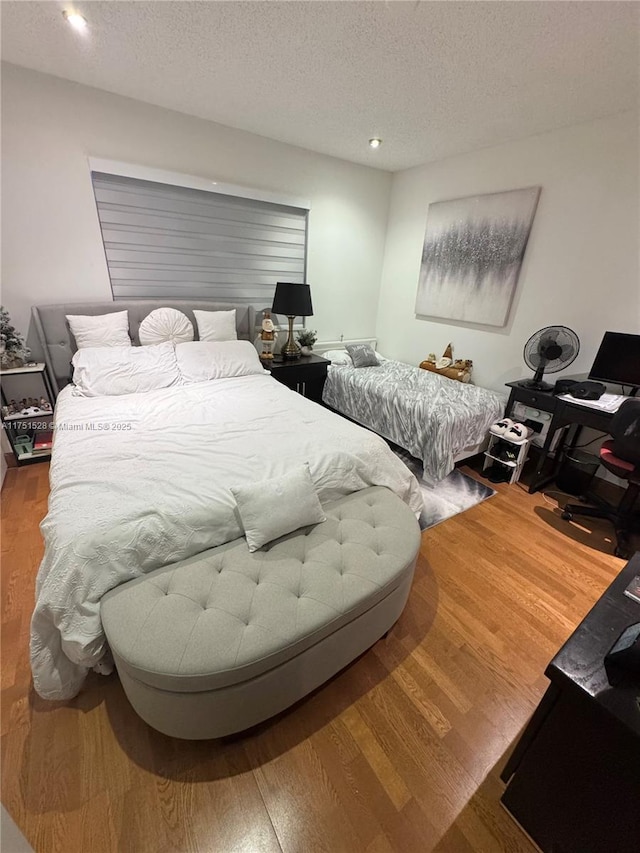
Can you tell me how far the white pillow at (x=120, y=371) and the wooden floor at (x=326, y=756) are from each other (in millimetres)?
1172

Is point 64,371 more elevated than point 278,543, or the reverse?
point 64,371

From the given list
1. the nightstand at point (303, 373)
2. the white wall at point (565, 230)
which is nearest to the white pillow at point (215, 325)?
the nightstand at point (303, 373)

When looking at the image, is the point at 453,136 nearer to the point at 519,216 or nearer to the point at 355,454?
the point at 519,216

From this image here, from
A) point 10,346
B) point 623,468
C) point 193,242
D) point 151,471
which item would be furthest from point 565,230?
point 10,346

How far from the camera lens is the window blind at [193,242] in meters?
2.62

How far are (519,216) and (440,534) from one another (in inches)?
104

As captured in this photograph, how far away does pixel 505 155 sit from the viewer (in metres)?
2.80

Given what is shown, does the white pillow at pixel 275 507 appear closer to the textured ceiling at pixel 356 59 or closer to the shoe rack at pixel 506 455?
the shoe rack at pixel 506 455

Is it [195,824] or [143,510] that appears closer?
[195,824]

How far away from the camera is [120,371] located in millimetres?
2322

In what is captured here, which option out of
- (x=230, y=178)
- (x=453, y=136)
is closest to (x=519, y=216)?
(x=453, y=136)

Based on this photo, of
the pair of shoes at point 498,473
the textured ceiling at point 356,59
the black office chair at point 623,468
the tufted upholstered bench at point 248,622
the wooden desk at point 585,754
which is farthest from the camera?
the pair of shoes at point 498,473

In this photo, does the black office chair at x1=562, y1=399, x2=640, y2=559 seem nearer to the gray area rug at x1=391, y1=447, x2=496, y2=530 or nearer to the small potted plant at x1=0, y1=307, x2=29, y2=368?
the gray area rug at x1=391, y1=447, x2=496, y2=530

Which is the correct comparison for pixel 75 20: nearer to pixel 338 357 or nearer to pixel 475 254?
pixel 338 357
